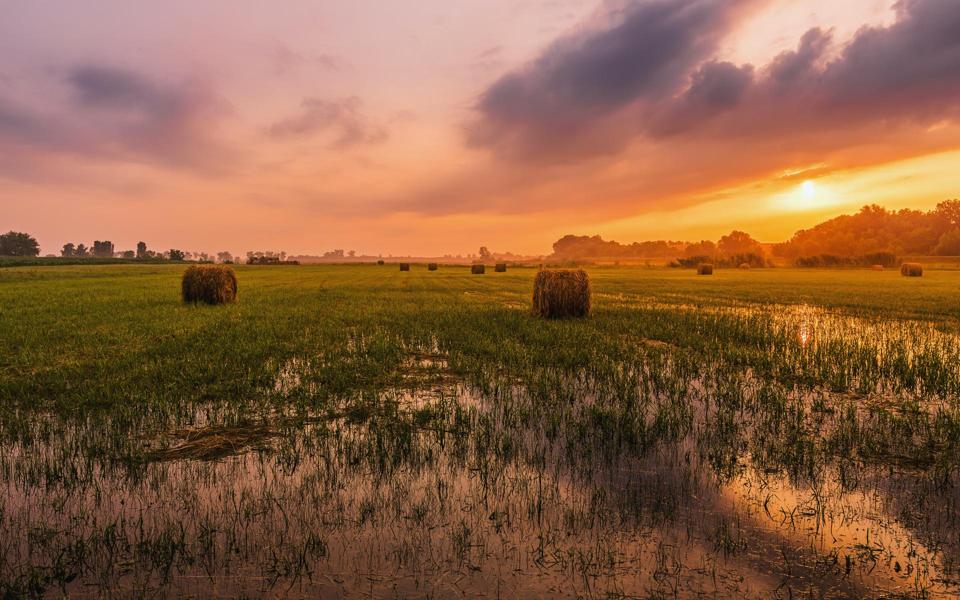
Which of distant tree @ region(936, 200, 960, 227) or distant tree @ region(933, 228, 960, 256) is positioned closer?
distant tree @ region(933, 228, 960, 256)

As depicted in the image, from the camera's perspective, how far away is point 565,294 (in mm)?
19859

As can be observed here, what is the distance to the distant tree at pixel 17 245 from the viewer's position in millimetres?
170375

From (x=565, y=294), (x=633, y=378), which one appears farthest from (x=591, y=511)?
(x=565, y=294)

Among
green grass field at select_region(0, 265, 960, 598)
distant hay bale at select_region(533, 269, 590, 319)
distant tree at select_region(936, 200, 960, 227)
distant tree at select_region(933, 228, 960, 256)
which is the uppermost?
distant tree at select_region(936, 200, 960, 227)

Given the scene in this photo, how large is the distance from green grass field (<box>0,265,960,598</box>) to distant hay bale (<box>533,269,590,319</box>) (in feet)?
25.0

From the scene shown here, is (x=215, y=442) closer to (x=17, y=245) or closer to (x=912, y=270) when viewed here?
(x=912, y=270)

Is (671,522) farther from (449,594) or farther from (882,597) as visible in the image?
(449,594)

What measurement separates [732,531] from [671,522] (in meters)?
0.48

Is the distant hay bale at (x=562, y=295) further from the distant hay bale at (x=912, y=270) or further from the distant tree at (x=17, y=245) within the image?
the distant tree at (x=17, y=245)

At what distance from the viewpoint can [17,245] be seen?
172 m

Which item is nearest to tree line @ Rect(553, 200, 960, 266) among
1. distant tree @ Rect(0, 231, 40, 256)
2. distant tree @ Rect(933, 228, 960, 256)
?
distant tree @ Rect(933, 228, 960, 256)

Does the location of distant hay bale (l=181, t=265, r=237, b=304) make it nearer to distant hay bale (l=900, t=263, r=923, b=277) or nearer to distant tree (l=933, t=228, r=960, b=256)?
distant hay bale (l=900, t=263, r=923, b=277)

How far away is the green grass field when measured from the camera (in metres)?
3.69

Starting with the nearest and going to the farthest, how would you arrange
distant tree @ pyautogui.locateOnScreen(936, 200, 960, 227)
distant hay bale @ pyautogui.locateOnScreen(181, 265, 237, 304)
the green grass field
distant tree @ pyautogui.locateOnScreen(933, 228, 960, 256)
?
the green grass field
distant hay bale @ pyautogui.locateOnScreen(181, 265, 237, 304)
distant tree @ pyautogui.locateOnScreen(933, 228, 960, 256)
distant tree @ pyautogui.locateOnScreen(936, 200, 960, 227)
